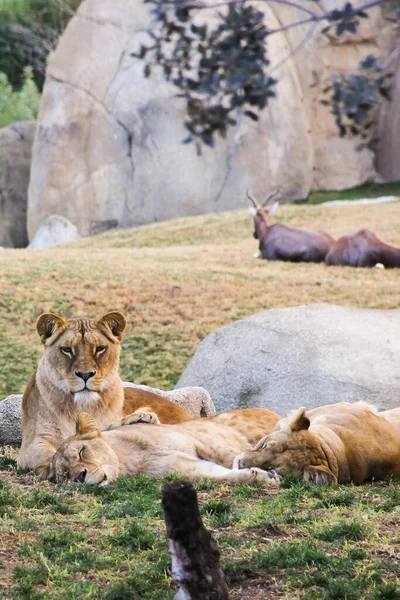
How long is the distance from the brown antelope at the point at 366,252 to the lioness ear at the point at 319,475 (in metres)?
12.5

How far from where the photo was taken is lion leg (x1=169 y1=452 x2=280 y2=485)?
5.77 metres

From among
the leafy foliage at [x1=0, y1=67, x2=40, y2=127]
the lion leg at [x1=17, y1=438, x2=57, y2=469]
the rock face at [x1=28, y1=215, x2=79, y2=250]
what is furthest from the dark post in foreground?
the leafy foliage at [x1=0, y1=67, x2=40, y2=127]

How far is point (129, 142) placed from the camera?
27906mm

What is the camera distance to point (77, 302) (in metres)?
13.9

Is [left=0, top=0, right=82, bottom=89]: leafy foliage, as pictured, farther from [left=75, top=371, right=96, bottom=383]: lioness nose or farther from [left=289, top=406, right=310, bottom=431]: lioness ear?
[left=289, top=406, right=310, bottom=431]: lioness ear

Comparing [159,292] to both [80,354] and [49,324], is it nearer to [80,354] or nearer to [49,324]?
[49,324]

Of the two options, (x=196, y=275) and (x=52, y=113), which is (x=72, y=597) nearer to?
(x=196, y=275)

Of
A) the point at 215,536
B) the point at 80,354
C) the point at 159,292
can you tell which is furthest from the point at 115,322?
the point at 159,292

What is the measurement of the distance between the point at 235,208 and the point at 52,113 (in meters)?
5.98

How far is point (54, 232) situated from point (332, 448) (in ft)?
70.6

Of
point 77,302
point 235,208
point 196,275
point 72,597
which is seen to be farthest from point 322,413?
point 235,208

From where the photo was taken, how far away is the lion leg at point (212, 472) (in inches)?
227

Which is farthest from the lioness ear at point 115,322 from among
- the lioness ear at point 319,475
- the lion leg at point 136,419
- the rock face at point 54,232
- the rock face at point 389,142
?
the rock face at point 389,142

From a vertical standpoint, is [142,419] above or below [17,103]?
below
